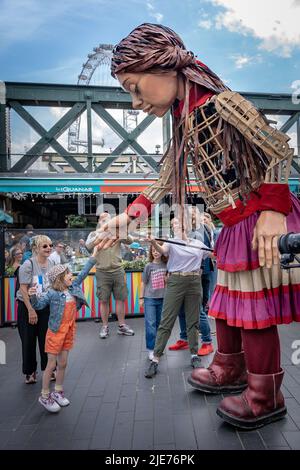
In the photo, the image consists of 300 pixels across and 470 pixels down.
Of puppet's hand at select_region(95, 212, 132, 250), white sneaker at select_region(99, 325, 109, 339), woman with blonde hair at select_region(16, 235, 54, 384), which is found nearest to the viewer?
puppet's hand at select_region(95, 212, 132, 250)

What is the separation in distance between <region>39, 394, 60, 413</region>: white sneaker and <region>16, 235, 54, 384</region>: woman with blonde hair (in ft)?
1.99

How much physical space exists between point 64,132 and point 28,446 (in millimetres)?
10116

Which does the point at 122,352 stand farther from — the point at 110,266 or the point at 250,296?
the point at 250,296

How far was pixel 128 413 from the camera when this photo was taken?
92.0 inches

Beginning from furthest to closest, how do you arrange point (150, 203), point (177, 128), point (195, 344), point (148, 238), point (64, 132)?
point (64, 132) < point (195, 344) < point (148, 238) < point (150, 203) < point (177, 128)

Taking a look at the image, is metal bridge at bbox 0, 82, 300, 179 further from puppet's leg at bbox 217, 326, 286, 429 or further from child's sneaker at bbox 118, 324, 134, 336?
puppet's leg at bbox 217, 326, 286, 429

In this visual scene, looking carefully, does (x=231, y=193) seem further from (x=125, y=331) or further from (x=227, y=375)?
(x=125, y=331)

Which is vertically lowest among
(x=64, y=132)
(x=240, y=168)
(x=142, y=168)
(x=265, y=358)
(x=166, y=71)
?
(x=265, y=358)

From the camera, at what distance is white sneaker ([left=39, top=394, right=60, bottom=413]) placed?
2.46m

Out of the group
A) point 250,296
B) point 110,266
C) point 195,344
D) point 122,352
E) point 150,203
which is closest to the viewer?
point 250,296

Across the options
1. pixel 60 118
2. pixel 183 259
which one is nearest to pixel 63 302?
pixel 183 259

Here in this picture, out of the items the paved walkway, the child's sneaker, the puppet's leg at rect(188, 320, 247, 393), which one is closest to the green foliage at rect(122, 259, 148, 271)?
the child's sneaker

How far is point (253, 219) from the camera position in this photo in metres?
1.80

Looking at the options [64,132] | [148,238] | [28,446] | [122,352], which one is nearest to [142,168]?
[64,132]
